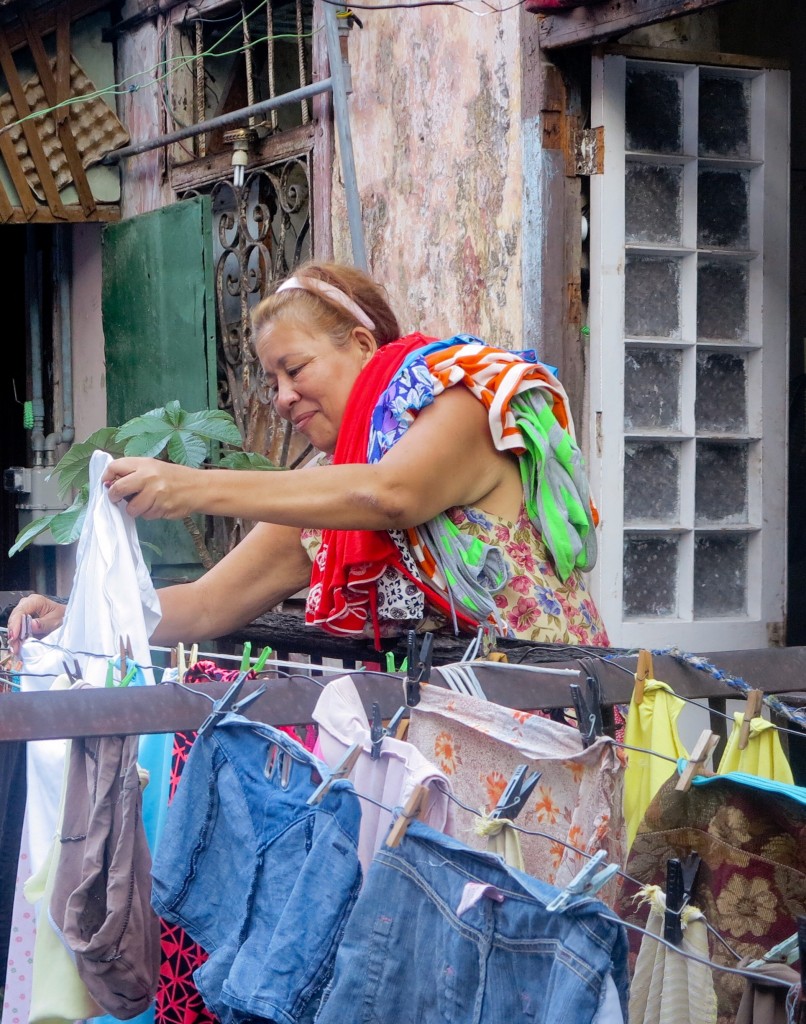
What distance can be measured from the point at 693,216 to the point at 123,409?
3185mm

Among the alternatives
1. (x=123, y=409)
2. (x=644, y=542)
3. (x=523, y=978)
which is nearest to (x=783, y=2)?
(x=644, y=542)

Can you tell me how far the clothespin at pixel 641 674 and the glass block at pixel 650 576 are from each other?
245 cm

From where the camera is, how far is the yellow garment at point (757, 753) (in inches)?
69.6

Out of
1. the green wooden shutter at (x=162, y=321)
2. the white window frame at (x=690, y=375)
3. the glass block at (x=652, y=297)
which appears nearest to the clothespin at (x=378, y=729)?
the white window frame at (x=690, y=375)

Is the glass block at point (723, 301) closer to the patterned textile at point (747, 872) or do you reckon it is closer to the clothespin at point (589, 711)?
the clothespin at point (589, 711)

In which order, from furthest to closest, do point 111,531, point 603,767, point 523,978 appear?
point 111,531
point 603,767
point 523,978

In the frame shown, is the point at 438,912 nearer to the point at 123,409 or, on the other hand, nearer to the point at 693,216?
the point at 693,216

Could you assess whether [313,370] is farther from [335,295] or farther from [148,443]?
[148,443]

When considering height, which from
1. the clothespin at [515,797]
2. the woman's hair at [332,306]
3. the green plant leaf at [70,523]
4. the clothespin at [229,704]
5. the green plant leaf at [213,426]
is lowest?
the clothespin at [515,797]

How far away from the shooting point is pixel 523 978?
4.41ft

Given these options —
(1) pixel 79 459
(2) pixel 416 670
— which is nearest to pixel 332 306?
(2) pixel 416 670

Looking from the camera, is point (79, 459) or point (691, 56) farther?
point (79, 459)

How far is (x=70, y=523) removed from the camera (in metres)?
5.57

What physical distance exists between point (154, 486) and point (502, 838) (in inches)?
37.8
